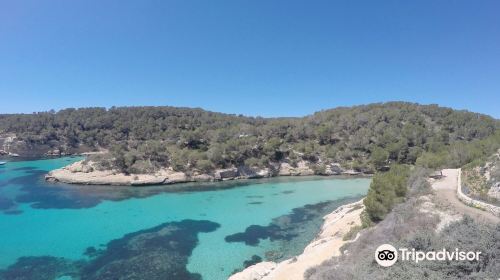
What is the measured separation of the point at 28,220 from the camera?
3316cm

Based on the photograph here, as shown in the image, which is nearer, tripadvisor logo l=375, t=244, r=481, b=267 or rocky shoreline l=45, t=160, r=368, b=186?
tripadvisor logo l=375, t=244, r=481, b=267

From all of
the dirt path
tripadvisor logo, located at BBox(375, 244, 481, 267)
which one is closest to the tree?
the dirt path

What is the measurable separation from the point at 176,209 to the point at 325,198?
19.1 m

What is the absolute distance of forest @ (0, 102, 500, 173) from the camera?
2344 inches

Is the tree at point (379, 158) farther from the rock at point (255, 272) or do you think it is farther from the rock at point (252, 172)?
the rock at point (255, 272)

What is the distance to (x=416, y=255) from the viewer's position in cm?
1079

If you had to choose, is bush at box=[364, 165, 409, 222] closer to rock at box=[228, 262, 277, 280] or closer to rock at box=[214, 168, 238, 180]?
rock at box=[228, 262, 277, 280]

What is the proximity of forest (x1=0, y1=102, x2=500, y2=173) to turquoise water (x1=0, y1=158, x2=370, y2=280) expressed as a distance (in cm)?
964

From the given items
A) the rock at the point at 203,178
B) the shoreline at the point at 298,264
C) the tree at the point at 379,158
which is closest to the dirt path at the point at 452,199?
the shoreline at the point at 298,264

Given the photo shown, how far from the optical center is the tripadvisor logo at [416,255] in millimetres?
10008

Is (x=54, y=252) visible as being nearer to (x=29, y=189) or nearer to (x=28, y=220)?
(x=28, y=220)

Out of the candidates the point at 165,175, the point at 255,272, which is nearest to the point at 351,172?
the point at 165,175

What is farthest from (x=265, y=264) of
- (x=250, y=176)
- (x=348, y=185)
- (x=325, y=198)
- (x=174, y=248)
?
(x=250, y=176)

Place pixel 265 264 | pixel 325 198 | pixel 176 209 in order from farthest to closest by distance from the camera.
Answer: pixel 325 198
pixel 176 209
pixel 265 264
